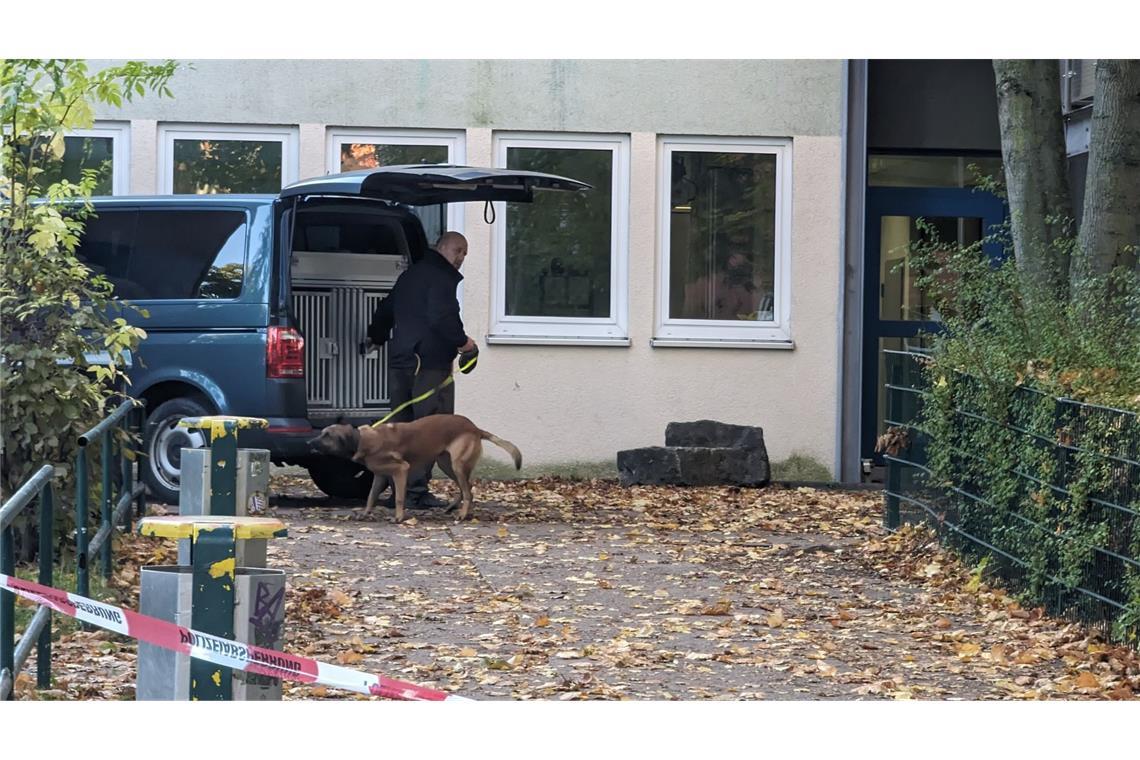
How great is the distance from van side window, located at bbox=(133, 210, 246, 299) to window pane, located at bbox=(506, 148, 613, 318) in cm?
437

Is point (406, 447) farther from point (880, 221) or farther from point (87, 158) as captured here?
point (880, 221)

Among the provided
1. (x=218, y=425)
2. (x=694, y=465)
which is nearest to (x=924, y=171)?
(x=694, y=465)

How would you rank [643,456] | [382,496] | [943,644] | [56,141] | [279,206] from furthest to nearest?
[643,456]
[382,496]
[279,206]
[56,141]
[943,644]

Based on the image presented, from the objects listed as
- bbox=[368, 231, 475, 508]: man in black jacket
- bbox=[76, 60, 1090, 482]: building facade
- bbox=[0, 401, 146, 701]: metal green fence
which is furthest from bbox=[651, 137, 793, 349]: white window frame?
bbox=[0, 401, 146, 701]: metal green fence

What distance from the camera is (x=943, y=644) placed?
7.93 meters

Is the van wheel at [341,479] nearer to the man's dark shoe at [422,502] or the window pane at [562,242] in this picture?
the man's dark shoe at [422,502]

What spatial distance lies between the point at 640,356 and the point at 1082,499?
8.35 meters

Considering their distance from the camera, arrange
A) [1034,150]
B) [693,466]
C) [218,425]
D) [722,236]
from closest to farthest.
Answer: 1. [218,425]
2. [1034,150]
3. [693,466]
4. [722,236]

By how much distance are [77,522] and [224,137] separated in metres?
8.48

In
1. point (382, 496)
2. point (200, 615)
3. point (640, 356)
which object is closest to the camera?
point (200, 615)

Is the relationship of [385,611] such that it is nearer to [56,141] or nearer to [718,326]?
[56,141]

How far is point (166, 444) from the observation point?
12.4 meters

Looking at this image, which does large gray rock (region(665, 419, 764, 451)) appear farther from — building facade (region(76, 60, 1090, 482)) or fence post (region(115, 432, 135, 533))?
fence post (region(115, 432, 135, 533))

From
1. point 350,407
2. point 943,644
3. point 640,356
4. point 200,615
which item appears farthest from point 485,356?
point 200,615
